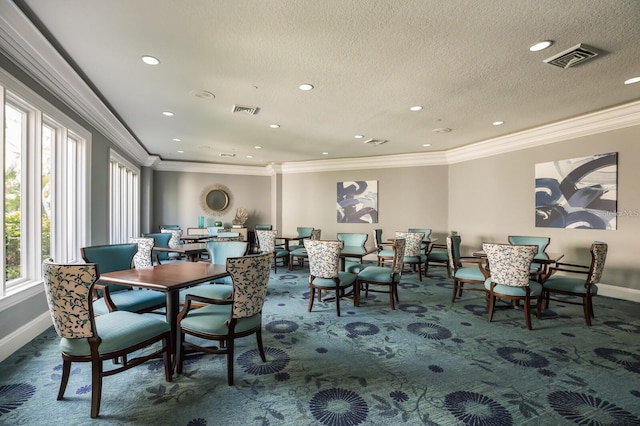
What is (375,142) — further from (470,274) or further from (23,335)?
(23,335)

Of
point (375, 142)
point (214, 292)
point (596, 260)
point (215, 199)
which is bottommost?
point (214, 292)

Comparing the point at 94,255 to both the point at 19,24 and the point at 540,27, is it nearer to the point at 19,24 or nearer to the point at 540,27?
the point at 19,24

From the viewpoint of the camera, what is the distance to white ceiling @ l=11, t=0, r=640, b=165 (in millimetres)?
2494

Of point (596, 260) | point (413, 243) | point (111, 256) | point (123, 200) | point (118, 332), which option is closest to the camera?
point (118, 332)

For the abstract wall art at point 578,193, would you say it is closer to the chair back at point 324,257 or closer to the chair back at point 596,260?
the chair back at point 596,260

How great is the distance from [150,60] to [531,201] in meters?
6.71

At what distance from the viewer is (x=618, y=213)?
475 cm

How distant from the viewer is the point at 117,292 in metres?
3.07

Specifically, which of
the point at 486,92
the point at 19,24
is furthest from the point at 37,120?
the point at 486,92

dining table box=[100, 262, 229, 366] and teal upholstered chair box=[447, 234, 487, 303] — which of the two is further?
teal upholstered chair box=[447, 234, 487, 303]

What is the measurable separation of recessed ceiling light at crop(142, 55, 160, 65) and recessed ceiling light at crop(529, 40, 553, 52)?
12.9 ft

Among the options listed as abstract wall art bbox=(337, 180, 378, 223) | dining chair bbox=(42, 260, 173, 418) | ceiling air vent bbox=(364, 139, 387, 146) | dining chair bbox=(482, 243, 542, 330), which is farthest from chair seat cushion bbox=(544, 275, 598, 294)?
abstract wall art bbox=(337, 180, 378, 223)

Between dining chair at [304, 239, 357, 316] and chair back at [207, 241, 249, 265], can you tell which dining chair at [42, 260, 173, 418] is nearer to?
chair back at [207, 241, 249, 265]

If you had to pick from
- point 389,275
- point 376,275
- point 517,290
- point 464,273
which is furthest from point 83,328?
point 464,273
